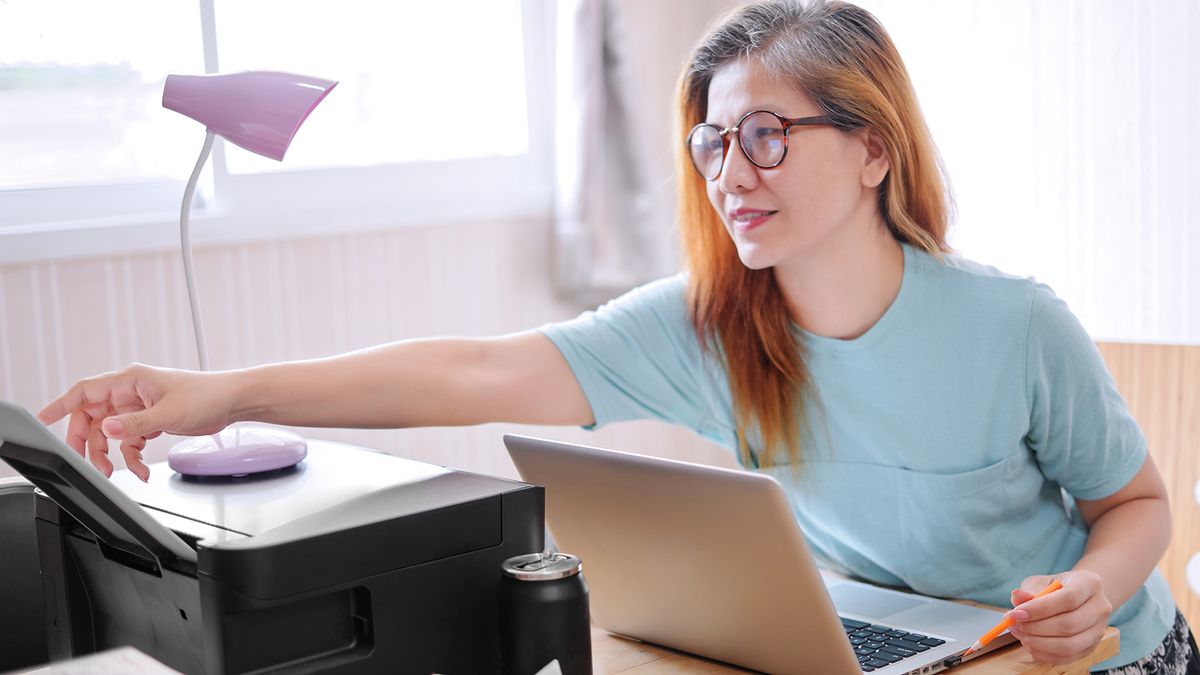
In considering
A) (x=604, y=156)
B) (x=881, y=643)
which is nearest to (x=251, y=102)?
(x=881, y=643)

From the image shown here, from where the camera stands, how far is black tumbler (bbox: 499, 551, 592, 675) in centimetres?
96

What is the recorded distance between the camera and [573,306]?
276cm

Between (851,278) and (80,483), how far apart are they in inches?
35.7

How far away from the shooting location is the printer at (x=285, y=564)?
0.92 m

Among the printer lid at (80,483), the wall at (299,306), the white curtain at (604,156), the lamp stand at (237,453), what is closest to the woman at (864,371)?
the lamp stand at (237,453)

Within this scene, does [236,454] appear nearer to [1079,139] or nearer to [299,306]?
[299,306]

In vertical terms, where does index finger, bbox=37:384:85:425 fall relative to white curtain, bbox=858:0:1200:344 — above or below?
below

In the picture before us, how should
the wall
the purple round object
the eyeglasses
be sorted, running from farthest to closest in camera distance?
1. the wall
2. the eyeglasses
3. the purple round object

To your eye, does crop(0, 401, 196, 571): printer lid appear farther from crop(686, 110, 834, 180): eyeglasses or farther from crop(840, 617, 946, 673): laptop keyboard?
crop(686, 110, 834, 180): eyeglasses

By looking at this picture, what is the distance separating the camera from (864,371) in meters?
1.49

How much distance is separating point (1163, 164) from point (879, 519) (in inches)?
47.9

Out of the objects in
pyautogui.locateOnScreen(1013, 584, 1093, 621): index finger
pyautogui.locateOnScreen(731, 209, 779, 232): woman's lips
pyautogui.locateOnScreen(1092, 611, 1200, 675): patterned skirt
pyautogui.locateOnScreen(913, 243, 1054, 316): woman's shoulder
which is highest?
pyautogui.locateOnScreen(731, 209, 779, 232): woman's lips

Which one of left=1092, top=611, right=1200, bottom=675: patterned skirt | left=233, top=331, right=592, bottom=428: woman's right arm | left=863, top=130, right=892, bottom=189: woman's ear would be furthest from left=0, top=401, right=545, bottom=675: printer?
left=1092, top=611, right=1200, bottom=675: patterned skirt

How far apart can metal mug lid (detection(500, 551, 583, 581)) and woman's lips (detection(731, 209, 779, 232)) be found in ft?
1.89
